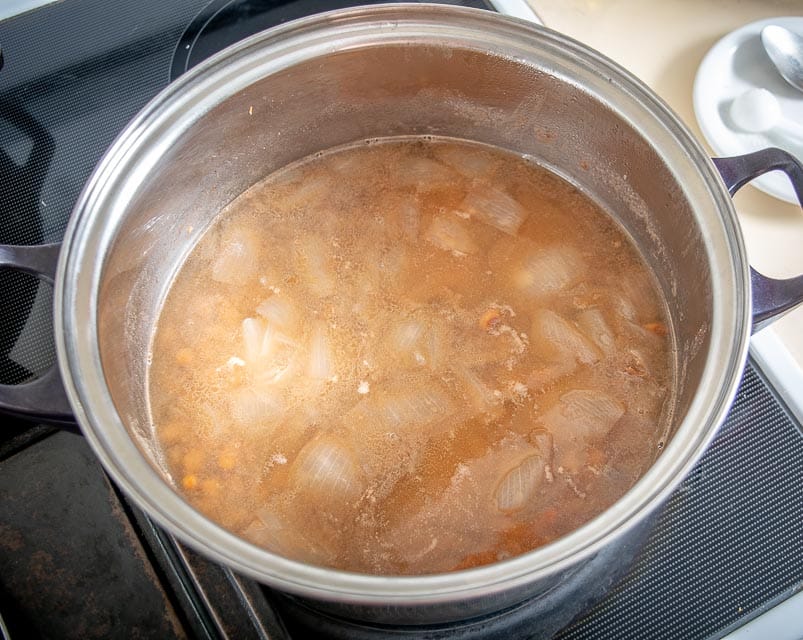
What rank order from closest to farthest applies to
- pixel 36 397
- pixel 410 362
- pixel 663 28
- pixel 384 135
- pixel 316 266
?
1. pixel 36 397
2. pixel 410 362
3. pixel 316 266
4. pixel 384 135
5. pixel 663 28

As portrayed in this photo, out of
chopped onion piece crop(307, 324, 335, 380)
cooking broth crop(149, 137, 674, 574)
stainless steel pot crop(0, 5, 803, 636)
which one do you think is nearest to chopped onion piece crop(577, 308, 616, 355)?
cooking broth crop(149, 137, 674, 574)

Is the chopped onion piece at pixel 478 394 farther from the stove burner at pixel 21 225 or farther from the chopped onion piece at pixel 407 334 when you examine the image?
the stove burner at pixel 21 225

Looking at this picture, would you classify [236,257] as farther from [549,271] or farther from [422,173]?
[549,271]

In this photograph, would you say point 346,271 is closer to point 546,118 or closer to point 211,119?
point 211,119

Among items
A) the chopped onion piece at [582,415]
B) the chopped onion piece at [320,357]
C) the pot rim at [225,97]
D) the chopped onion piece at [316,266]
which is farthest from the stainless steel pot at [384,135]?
the chopped onion piece at [320,357]

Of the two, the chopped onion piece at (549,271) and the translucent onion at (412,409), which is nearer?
the translucent onion at (412,409)

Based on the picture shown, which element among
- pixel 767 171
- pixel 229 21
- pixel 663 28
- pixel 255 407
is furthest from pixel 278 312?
pixel 663 28

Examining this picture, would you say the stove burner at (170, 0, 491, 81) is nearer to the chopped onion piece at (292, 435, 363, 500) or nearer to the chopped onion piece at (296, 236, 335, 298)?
the chopped onion piece at (296, 236, 335, 298)
